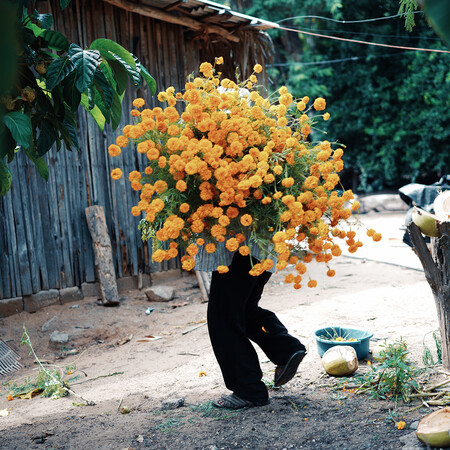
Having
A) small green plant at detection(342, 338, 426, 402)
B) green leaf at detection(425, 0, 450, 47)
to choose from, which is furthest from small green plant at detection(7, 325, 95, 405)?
green leaf at detection(425, 0, 450, 47)

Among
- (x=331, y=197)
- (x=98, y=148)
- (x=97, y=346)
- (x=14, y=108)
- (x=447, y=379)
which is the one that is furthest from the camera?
(x=98, y=148)

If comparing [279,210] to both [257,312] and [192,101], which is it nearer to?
[192,101]

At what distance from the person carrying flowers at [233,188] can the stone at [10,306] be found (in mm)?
3009

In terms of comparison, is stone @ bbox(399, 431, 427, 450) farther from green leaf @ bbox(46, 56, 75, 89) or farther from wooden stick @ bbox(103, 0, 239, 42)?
wooden stick @ bbox(103, 0, 239, 42)

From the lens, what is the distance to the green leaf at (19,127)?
5.62 ft

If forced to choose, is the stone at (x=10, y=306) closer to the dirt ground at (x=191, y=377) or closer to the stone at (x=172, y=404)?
the dirt ground at (x=191, y=377)

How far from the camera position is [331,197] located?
2.33 m

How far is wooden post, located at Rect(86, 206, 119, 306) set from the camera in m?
5.50

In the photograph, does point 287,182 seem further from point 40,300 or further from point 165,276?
point 165,276

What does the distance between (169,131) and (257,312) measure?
48.3 inches

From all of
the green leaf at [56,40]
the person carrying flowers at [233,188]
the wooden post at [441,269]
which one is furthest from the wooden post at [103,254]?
the green leaf at [56,40]

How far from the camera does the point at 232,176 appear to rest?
2.26 meters

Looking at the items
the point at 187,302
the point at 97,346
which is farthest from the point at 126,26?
the point at 97,346

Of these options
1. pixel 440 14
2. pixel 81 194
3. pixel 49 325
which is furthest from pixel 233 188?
pixel 81 194
